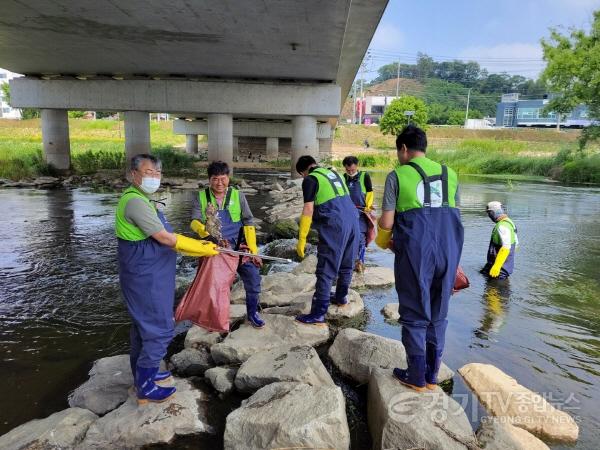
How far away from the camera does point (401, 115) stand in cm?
5972

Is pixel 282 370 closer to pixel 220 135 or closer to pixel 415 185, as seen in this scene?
pixel 415 185

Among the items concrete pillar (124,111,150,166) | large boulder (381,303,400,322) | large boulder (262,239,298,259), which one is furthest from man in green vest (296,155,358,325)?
concrete pillar (124,111,150,166)

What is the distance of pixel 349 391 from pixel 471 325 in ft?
7.74

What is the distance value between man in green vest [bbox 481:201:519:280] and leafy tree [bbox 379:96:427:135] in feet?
173

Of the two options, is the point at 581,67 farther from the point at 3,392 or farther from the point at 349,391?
the point at 3,392

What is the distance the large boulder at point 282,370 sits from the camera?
12.4ft

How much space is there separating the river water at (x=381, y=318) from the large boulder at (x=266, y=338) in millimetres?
986

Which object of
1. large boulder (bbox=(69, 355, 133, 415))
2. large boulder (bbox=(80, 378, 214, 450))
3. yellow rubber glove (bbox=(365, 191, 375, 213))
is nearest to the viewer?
large boulder (bbox=(80, 378, 214, 450))

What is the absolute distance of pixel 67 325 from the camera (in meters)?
5.68

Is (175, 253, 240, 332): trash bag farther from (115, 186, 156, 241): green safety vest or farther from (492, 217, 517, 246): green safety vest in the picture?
(492, 217, 517, 246): green safety vest

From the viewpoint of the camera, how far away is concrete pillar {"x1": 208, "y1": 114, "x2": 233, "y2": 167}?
2333cm

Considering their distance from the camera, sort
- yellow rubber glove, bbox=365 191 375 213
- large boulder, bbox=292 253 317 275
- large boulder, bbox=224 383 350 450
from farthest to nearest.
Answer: large boulder, bbox=292 253 317 275
yellow rubber glove, bbox=365 191 375 213
large boulder, bbox=224 383 350 450

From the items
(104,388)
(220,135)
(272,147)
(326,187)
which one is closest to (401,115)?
(272,147)

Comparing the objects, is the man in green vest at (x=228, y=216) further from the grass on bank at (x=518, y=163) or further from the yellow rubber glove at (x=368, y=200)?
the grass on bank at (x=518, y=163)
